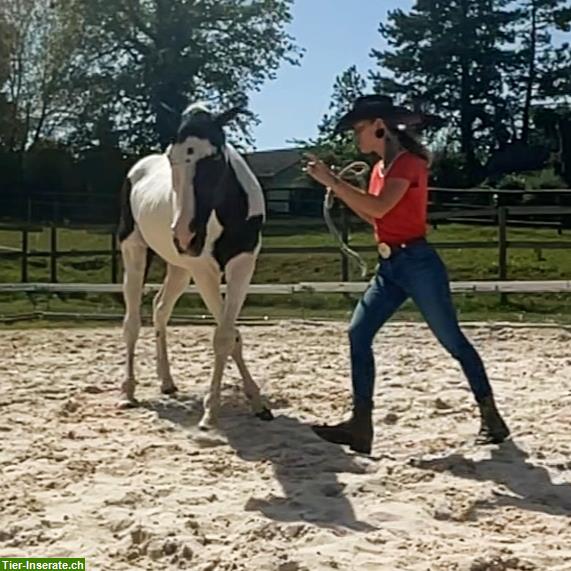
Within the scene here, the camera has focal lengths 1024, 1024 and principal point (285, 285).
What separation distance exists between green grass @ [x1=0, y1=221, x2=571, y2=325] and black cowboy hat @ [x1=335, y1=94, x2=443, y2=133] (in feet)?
21.9

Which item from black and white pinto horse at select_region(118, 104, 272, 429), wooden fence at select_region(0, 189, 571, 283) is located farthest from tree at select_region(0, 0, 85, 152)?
black and white pinto horse at select_region(118, 104, 272, 429)

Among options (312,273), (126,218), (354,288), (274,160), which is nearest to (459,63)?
(274,160)

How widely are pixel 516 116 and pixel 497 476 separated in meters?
40.3

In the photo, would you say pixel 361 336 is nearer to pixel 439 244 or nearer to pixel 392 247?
pixel 392 247

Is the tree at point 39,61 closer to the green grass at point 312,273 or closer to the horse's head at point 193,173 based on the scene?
the green grass at point 312,273

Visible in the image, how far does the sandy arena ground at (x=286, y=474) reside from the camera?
3502 millimetres

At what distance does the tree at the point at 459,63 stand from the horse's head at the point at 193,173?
3690cm

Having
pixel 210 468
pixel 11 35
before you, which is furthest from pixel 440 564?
pixel 11 35

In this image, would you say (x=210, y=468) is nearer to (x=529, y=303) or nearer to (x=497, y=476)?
(x=497, y=476)

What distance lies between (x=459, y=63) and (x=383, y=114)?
39.1 metres

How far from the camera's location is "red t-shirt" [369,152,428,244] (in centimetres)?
482

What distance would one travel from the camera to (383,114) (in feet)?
16.0

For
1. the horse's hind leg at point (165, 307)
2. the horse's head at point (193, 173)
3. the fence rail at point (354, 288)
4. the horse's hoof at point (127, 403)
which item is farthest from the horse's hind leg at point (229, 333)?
the fence rail at point (354, 288)

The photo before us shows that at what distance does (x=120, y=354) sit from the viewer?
8.59 meters
